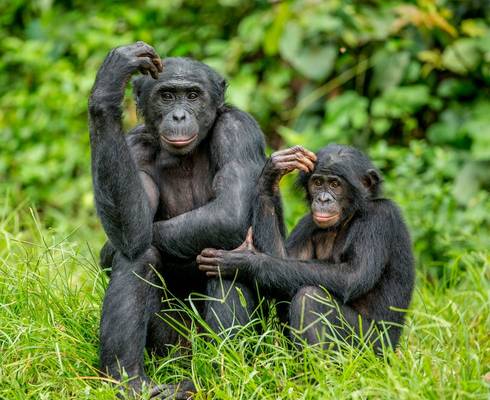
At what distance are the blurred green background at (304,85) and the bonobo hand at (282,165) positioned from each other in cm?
262

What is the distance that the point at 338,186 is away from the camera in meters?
5.41

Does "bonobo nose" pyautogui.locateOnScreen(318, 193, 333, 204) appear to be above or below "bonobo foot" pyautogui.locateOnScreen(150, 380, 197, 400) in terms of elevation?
above

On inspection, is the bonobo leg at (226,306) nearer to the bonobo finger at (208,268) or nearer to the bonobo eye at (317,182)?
the bonobo finger at (208,268)

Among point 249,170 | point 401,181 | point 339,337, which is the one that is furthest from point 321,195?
point 401,181

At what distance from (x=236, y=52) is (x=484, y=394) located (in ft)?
23.8

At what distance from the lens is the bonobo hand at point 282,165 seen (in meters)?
5.21

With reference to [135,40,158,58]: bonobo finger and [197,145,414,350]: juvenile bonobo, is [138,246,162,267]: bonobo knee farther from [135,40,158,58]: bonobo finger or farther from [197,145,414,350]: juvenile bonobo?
[135,40,158,58]: bonobo finger

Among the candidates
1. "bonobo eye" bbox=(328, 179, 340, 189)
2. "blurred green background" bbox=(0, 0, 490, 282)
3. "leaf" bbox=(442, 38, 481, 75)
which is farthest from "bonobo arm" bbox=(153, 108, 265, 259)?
"leaf" bbox=(442, 38, 481, 75)

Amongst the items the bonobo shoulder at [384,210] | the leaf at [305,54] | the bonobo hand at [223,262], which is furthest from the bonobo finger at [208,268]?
the leaf at [305,54]

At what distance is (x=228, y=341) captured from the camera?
4836mm

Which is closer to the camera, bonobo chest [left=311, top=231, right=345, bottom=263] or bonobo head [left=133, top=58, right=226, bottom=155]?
bonobo head [left=133, top=58, right=226, bottom=155]

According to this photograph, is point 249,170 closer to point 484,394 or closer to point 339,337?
point 339,337

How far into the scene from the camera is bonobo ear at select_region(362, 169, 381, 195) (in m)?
5.52

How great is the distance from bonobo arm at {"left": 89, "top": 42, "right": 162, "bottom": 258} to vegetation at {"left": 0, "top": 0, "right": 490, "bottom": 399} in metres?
0.62
